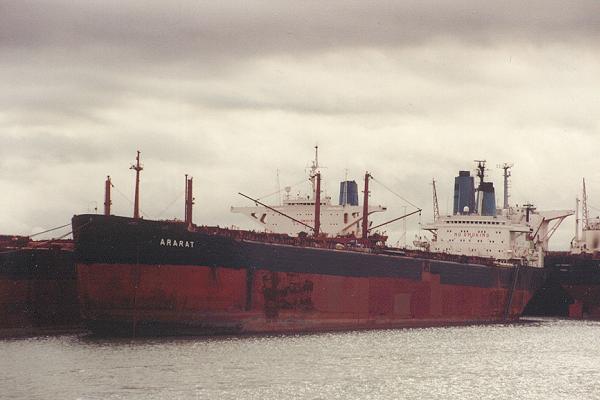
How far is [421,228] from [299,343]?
24.6 meters

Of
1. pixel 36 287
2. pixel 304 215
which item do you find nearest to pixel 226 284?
pixel 36 287

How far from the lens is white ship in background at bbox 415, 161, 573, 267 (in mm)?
55906

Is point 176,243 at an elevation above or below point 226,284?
above

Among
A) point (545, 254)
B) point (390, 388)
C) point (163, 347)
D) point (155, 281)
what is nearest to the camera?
point (390, 388)

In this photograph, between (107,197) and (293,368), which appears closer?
(293,368)

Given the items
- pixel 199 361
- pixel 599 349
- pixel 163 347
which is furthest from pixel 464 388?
pixel 599 349

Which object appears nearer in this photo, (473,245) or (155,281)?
(155,281)

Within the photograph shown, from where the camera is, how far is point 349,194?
181 feet

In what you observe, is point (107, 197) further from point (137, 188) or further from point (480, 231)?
point (480, 231)

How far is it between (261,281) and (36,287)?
7930mm

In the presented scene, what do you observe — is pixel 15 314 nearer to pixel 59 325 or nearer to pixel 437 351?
pixel 59 325

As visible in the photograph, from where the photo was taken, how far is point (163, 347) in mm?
31812

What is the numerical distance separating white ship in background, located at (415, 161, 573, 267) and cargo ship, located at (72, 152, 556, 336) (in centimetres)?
306

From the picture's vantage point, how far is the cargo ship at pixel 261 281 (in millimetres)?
33750
